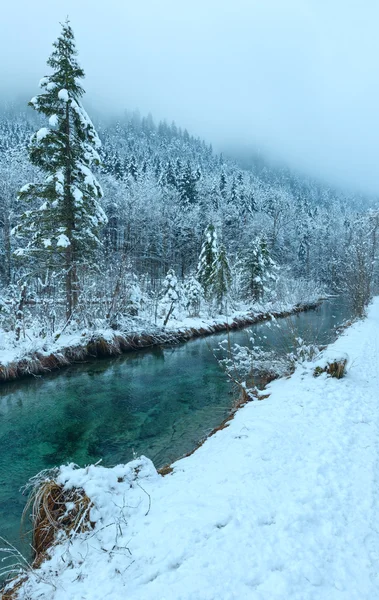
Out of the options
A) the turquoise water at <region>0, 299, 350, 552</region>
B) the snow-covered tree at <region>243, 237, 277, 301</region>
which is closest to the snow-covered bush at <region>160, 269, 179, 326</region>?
the turquoise water at <region>0, 299, 350, 552</region>

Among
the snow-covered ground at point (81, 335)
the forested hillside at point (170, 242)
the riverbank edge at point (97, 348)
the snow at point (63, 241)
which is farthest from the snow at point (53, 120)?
the riverbank edge at point (97, 348)

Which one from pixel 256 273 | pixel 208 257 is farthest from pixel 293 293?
pixel 208 257

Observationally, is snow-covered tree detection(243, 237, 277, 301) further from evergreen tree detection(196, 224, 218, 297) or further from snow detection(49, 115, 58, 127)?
snow detection(49, 115, 58, 127)

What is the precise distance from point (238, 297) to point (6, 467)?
2572 cm

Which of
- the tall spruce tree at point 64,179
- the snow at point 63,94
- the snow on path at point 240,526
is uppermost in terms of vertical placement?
the snow at point 63,94

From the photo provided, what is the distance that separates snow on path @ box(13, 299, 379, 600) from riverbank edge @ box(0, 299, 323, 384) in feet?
9.30

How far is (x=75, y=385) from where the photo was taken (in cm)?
982

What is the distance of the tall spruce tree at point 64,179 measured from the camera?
488 inches

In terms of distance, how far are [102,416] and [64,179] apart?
985 centimetres

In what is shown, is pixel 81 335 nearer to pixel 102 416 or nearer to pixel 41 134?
pixel 102 416

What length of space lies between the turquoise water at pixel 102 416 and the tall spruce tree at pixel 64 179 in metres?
4.50

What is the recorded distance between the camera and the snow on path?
230 cm

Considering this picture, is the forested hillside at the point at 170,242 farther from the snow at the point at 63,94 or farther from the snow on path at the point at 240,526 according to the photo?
the snow on path at the point at 240,526

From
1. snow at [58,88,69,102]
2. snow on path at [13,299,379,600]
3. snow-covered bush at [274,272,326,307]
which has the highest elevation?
snow at [58,88,69,102]
